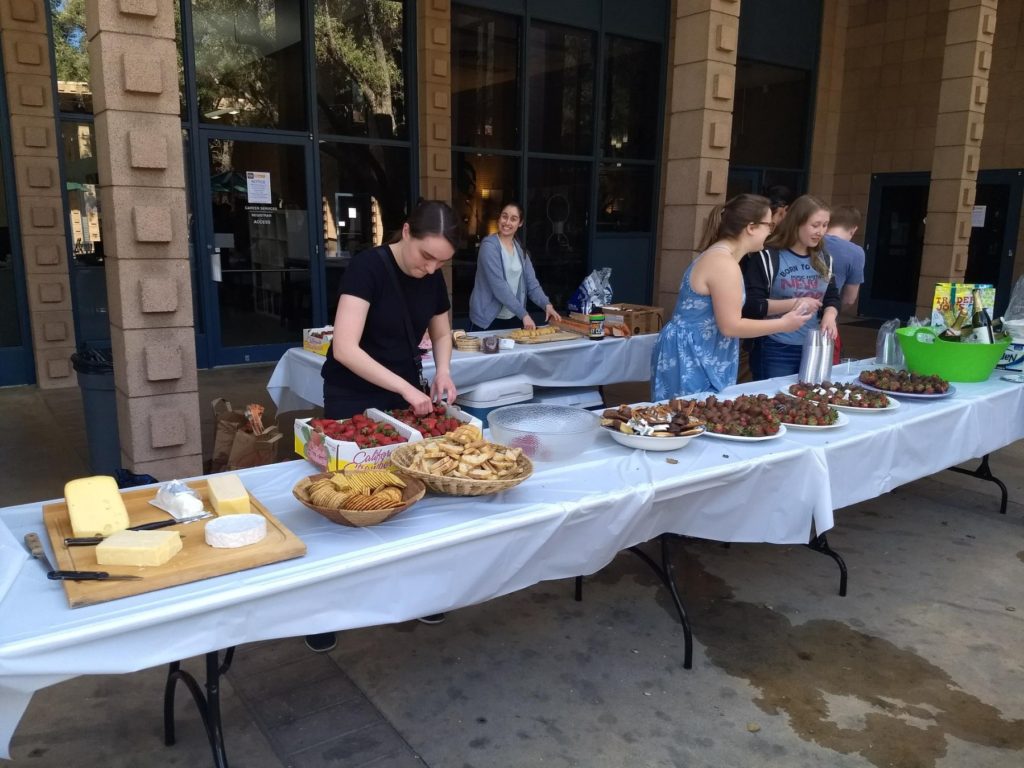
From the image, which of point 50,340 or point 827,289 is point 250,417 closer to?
point 827,289

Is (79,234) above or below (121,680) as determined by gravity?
above

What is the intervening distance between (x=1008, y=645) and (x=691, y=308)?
1.91 m

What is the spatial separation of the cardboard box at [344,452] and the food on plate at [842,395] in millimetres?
1818

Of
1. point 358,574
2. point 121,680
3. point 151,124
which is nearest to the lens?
point 358,574

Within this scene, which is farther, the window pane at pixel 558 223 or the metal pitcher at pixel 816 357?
the window pane at pixel 558 223

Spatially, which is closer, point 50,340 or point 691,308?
point 691,308

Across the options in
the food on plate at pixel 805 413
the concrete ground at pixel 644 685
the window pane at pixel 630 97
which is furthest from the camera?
the window pane at pixel 630 97

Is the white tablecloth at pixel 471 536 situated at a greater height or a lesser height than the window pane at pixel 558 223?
lesser

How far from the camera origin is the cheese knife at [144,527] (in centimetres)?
176

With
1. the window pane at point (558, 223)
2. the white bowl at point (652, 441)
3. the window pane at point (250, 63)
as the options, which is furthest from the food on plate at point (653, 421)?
the window pane at point (558, 223)

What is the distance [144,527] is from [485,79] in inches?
325

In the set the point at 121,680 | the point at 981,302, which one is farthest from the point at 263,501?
the point at 981,302

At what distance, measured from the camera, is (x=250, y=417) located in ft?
14.3

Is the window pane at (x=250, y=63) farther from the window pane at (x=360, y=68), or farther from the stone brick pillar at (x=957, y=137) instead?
the stone brick pillar at (x=957, y=137)
